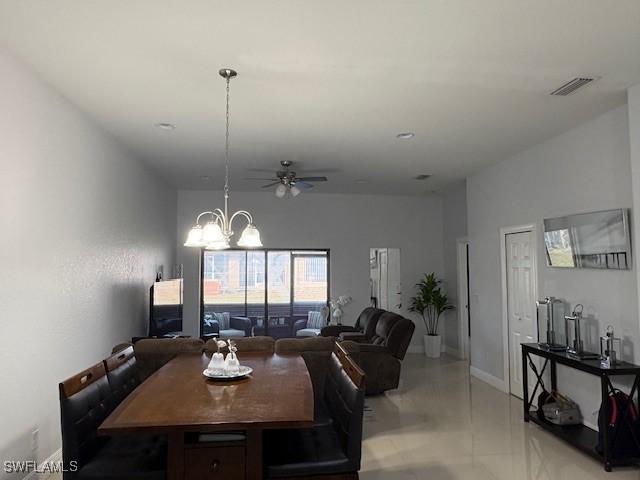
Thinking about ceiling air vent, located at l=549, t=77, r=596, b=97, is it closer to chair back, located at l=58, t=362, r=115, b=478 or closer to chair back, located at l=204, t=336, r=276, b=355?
chair back, located at l=204, t=336, r=276, b=355

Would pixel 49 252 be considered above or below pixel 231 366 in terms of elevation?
above

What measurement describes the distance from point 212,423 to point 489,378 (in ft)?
15.8

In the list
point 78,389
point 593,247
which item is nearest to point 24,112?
point 78,389

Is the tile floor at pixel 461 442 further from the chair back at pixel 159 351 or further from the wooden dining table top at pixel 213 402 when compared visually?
the chair back at pixel 159 351

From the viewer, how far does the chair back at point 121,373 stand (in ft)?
8.89

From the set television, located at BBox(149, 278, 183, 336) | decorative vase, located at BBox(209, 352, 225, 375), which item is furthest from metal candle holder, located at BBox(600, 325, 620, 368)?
television, located at BBox(149, 278, 183, 336)

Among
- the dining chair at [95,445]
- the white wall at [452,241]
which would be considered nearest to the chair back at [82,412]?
the dining chair at [95,445]

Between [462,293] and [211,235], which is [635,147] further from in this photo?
[462,293]

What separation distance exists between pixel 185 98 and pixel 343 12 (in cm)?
168

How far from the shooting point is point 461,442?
3.87 meters

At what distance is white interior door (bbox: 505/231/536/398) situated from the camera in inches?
199

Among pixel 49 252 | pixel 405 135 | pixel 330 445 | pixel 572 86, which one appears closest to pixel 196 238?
pixel 49 252

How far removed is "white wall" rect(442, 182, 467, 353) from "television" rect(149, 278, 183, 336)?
185 inches

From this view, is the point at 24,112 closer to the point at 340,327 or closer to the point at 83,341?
the point at 83,341
